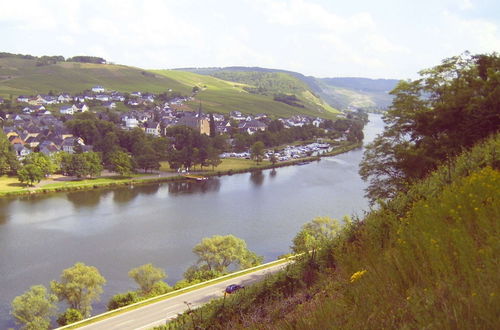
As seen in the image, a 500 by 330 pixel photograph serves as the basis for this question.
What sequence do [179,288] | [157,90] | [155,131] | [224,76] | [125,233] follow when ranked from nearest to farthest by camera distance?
[179,288]
[125,233]
[155,131]
[157,90]
[224,76]

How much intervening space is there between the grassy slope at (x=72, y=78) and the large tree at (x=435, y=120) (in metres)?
63.9

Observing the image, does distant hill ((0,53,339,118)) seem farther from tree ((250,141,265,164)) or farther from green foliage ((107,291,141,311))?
green foliage ((107,291,141,311))

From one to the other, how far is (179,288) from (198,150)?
23.1 meters

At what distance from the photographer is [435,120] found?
340 inches

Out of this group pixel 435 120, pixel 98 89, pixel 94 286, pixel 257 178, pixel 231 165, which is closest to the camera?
pixel 435 120

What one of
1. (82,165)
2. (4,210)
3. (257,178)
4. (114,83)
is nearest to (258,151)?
(257,178)

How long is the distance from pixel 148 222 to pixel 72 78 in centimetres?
6844

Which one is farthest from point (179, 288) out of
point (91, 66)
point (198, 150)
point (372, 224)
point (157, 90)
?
point (91, 66)

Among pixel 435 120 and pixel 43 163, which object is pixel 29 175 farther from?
pixel 435 120

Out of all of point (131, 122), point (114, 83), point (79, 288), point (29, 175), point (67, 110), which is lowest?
point (79, 288)

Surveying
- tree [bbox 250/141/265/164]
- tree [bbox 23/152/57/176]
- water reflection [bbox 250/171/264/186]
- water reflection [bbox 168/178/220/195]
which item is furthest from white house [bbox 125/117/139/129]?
water reflection [bbox 168/178/220/195]

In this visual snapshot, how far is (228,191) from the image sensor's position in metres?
27.2

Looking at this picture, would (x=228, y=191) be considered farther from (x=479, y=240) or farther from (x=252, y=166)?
(x=479, y=240)

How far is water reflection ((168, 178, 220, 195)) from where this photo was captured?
1078 inches
